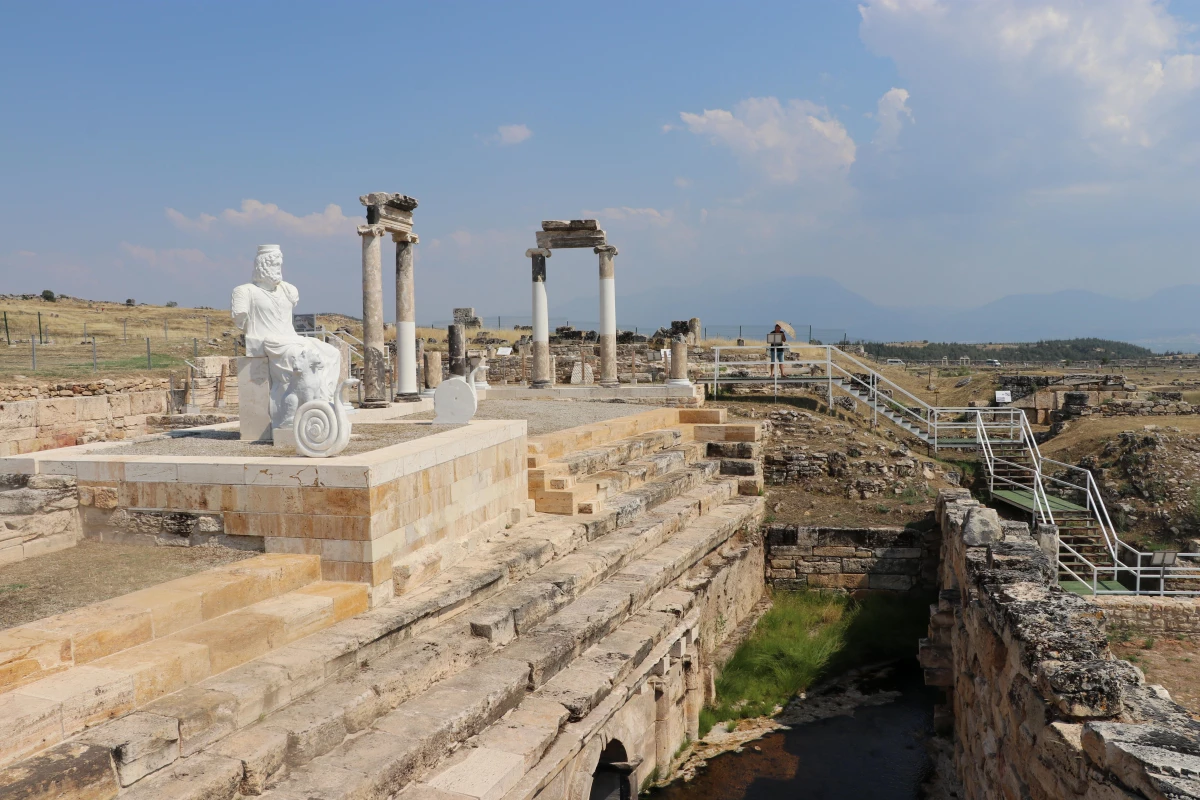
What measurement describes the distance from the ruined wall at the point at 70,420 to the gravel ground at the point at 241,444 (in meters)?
8.67

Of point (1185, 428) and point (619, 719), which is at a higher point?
point (1185, 428)

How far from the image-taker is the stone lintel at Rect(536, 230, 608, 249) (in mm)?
20500

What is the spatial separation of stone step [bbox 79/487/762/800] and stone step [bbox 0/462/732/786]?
21 millimetres

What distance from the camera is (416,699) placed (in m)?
5.86

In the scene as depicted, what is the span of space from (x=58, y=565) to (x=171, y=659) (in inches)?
86.4

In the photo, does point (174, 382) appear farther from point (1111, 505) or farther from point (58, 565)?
point (1111, 505)

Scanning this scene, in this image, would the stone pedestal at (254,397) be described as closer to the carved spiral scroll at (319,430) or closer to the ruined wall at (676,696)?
the carved spiral scroll at (319,430)

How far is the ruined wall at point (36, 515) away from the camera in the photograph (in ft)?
21.5

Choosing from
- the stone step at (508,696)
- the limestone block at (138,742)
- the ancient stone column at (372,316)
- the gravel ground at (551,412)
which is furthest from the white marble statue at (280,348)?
the ancient stone column at (372,316)

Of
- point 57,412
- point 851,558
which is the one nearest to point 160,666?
point 851,558

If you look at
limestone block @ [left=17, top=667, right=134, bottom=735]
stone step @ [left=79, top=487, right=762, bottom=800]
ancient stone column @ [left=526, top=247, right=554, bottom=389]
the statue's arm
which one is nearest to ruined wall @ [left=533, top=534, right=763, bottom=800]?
stone step @ [left=79, top=487, right=762, bottom=800]

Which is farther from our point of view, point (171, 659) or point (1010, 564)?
point (1010, 564)

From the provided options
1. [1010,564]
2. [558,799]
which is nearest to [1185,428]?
[1010,564]

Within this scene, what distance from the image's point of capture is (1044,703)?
542 cm
